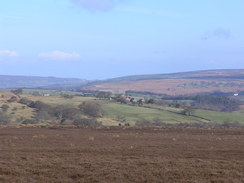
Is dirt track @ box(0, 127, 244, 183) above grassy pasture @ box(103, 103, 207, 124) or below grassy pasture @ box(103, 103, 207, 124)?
above

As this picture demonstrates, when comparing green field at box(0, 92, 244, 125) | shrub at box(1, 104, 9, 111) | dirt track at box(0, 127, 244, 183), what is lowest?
green field at box(0, 92, 244, 125)

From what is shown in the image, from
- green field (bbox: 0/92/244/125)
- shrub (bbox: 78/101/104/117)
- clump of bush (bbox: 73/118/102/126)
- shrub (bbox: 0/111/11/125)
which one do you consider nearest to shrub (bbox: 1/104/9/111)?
green field (bbox: 0/92/244/125)

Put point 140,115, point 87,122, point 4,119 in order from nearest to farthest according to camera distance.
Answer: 1. point 4,119
2. point 87,122
3. point 140,115

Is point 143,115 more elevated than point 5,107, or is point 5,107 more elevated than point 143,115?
point 5,107

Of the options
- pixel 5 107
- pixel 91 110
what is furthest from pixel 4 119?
pixel 91 110

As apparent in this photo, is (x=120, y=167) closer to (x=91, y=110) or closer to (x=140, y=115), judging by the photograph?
(x=91, y=110)

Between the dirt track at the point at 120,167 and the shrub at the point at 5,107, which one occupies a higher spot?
the dirt track at the point at 120,167

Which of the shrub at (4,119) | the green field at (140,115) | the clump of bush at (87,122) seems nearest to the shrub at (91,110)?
the green field at (140,115)

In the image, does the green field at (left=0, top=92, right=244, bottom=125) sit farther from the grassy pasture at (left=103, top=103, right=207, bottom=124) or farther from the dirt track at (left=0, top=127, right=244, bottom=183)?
the dirt track at (left=0, top=127, right=244, bottom=183)

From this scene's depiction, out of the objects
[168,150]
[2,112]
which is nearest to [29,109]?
[2,112]

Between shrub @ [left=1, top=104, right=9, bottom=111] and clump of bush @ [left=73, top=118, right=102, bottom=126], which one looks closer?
clump of bush @ [left=73, top=118, right=102, bottom=126]

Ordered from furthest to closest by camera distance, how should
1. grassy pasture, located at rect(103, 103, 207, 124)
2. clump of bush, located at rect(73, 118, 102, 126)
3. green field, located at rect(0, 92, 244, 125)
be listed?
grassy pasture, located at rect(103, 103, 207, 124), green field, located at rect(0, 92, 244, 125), clump of bush, located at rect(73, 118, 102, 126)

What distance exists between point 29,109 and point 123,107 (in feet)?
69.1

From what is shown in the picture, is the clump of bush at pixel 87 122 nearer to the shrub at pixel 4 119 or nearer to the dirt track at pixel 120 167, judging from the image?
the shrub at pixel 4 119
